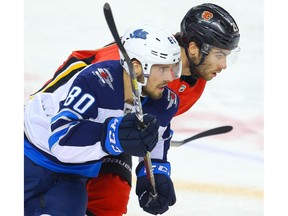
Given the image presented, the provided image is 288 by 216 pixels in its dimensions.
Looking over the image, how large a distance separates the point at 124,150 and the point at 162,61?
1.19 ft

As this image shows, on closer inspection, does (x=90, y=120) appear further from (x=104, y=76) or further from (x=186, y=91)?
(x=186, y=91)

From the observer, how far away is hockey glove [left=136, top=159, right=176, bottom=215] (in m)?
2.79

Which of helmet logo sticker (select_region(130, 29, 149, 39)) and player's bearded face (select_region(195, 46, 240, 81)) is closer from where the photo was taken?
helmet logo sticker (select_region(130, 29, 149, 39))

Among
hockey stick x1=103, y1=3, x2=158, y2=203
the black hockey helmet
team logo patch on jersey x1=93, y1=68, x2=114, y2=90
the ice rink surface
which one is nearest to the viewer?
hockey stick x1=103, y1=3, x2=158, y2=203

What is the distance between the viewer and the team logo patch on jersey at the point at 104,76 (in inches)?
99.0

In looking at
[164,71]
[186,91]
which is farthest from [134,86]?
[186,91]

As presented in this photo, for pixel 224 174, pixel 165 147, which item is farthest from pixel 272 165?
pixel 224 174

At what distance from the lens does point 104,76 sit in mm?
2537

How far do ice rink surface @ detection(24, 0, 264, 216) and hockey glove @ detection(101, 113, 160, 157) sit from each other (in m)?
1.10

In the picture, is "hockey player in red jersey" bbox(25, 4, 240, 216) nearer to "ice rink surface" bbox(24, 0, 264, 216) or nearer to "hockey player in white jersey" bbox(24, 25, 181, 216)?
"hockey player in white jersey" bbox(24, 25, 181, 216)

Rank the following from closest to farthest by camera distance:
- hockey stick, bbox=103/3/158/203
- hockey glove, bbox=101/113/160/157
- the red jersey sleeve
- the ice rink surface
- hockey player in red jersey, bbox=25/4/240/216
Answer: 1. hockey stick, bbox=103/3/158/203
2. hockey glove, bbox=101/113/160/157
3. hockey player in red jersey, bbox=25/4/240/216
4. the red jersey sleeve
5. the ice rink surface

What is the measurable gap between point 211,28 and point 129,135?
37.3 inches

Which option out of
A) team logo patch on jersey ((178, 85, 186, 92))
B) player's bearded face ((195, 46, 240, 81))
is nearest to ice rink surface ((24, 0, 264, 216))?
team logo patch on jersey ((178, 85, 186, 92))

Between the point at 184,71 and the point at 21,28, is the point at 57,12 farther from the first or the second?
the point at 21,28
